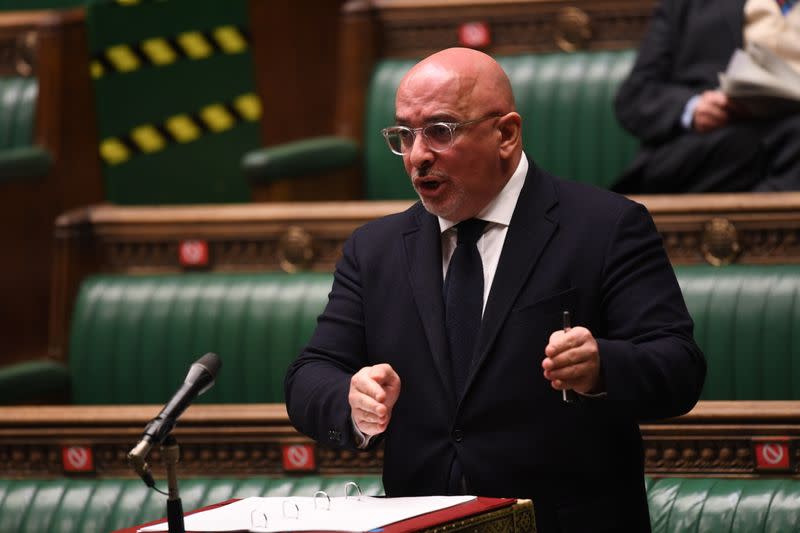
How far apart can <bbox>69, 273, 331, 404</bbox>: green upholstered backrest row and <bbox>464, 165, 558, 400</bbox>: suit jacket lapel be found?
1.94 ft

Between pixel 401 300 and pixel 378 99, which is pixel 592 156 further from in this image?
pixel 401 300

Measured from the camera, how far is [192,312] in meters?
1.53

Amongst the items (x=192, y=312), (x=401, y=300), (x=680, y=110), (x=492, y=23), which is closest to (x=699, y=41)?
(x=680, y=110)

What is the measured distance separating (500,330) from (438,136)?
13 cm

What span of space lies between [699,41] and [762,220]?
0.81 feet

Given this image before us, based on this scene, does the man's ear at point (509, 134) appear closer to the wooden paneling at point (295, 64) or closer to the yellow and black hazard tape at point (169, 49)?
the yellow and black hazard tape at point (169, 49)

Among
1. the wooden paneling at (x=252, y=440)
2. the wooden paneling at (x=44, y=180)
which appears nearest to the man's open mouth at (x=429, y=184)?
the wooden paneling at (x=252, y=440)

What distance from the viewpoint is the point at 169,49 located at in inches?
75.4

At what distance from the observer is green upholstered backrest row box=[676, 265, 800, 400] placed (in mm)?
1329

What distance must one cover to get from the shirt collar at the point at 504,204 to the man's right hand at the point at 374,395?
146 millimetres

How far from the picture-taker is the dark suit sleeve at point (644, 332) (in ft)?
2.66

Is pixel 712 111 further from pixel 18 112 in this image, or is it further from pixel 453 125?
pixel 18 112

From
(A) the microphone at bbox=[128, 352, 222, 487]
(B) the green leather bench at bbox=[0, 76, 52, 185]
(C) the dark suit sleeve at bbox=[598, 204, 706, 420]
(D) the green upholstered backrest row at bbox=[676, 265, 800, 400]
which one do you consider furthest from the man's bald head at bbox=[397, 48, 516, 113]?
(B) the green leather bench at bbox=[0, 76, 52, 185]

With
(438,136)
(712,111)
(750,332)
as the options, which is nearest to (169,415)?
(438,136)
